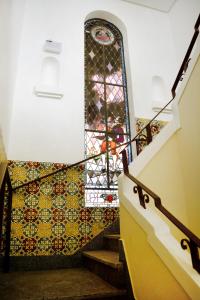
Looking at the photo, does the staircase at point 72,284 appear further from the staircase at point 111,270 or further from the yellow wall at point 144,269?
the yellow wall at point 144,269

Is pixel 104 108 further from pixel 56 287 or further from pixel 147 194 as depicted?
pixel 56 287

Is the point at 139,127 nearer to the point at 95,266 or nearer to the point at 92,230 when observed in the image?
the point at 92,230

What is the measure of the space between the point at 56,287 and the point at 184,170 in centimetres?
198

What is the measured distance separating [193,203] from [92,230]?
163 centimetres

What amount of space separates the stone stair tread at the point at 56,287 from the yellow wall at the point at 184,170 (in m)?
1.08

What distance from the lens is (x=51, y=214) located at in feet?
12.5

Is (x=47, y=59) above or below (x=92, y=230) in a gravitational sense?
above

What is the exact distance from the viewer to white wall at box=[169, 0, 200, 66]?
5.75 metres

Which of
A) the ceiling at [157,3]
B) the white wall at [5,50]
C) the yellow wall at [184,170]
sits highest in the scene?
the ceiling at [157,3]

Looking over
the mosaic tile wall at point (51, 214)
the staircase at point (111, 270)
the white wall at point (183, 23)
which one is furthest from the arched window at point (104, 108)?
the white wall at point (183, 23)

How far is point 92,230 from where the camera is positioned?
3949 mm

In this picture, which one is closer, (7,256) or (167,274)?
(167,274)

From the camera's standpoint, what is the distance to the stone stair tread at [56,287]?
2.22 metres

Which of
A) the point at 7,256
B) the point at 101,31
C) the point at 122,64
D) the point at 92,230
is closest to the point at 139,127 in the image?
the point at 122,64
